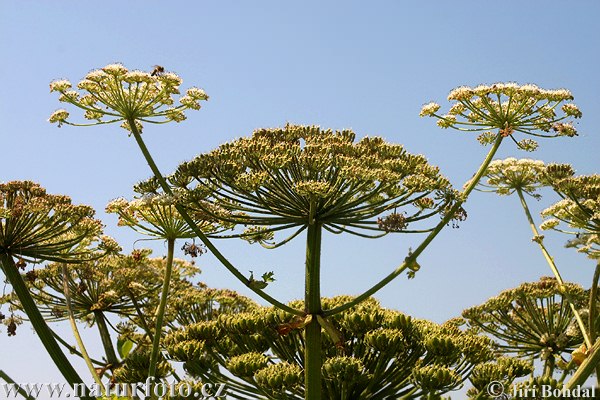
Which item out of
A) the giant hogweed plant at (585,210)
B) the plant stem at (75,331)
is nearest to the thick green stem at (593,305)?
the giant hogweed plant at (585,210)

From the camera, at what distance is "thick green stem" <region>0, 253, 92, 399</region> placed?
14617 millimetres

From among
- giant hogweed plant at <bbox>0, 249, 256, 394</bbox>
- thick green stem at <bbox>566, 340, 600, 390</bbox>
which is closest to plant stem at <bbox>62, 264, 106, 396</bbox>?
giant hogweed plant at <bbox>0, 249, 256, 394</bbox>

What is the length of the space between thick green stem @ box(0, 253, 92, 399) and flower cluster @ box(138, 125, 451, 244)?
3.99 metres

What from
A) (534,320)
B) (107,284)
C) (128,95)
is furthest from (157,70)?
(534,320)

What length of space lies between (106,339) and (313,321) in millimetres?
8356

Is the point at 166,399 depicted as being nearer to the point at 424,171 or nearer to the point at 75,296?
the point at 424,171

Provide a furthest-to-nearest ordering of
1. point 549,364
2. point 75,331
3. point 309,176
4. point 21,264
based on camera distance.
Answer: point 549,364 < point 75,331 < point 21,264 < point 309,176

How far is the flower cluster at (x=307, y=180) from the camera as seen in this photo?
1150 cm

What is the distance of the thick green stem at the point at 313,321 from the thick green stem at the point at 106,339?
24.7 ft

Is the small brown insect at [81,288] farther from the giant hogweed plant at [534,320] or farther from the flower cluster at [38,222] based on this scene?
the giant hogweed plant at [534,320]

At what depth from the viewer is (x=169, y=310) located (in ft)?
61.3

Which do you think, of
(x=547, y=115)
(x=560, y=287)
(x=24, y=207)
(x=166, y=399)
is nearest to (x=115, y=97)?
(x=24, y=207)

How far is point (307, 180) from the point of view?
11742 mm

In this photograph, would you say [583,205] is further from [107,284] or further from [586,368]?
[107,284]
